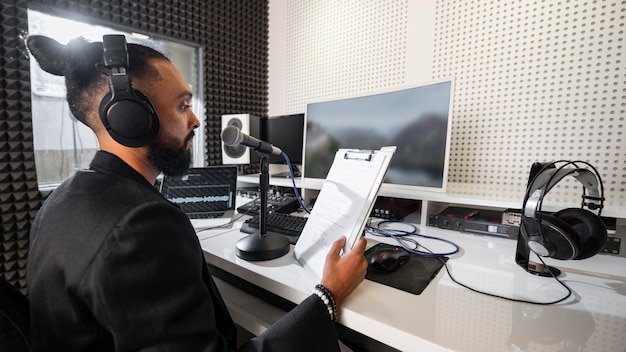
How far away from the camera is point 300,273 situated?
762 mm

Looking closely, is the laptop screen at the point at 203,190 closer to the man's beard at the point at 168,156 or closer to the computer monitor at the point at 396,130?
the computer monitor at the point at 396,130

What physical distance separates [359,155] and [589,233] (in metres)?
0.59

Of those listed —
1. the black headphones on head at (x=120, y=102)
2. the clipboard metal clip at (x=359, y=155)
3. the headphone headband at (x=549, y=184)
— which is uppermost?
the black headphones on head at (x=120, y=102)

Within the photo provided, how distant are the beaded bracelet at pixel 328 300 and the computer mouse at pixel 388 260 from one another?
20 cm

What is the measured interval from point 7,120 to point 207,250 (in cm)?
146

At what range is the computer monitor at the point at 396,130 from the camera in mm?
1123

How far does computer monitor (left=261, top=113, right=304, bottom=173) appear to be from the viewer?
1.88 metres

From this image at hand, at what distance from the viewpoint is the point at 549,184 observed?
70 centimetres

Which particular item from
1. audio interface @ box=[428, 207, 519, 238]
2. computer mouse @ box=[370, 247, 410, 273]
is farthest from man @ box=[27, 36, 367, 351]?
audio interface @ box=[428, 207, 519, 238]

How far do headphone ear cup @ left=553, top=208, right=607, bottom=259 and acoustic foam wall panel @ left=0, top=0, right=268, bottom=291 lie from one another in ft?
6.35

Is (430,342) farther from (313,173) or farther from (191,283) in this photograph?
(313,173)

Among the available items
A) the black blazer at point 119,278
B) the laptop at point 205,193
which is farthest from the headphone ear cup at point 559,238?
the laptop at point 205,193

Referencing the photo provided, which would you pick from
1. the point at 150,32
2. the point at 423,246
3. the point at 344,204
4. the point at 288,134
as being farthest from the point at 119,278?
the point at 150,32

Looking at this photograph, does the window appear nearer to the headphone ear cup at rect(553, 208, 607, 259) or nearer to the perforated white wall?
the perforated white wall
